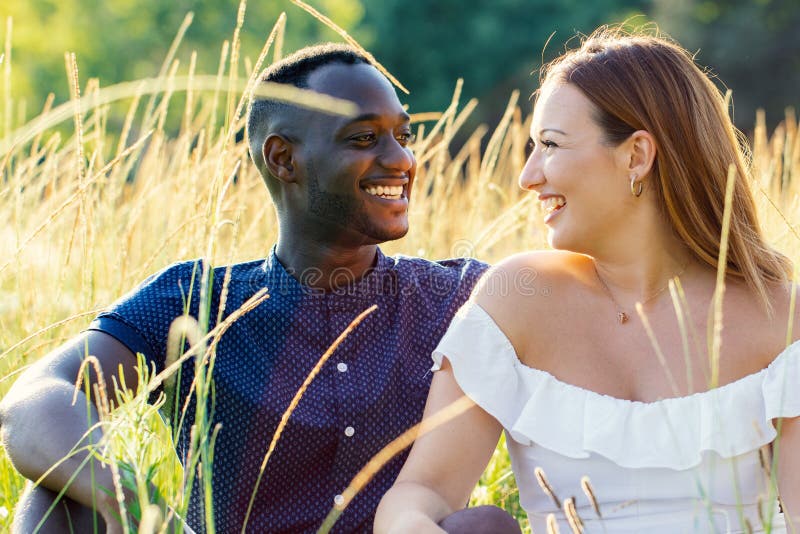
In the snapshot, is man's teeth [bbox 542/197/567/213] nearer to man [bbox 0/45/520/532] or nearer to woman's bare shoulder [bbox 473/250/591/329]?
woman's bare shoulder [bbox 473/250/591/329]

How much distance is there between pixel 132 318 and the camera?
90.0 inches

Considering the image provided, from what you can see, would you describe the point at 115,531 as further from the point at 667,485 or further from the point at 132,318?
the point at 667,485

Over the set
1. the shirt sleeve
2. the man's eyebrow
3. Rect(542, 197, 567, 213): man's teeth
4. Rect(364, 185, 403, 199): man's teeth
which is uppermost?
the man's eyebrow

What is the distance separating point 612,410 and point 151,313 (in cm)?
105

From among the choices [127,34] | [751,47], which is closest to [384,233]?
[127,34]

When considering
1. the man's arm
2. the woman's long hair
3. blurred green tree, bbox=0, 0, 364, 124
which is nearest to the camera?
the man's arm

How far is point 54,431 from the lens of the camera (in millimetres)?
1855

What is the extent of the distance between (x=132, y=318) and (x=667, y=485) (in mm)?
1214

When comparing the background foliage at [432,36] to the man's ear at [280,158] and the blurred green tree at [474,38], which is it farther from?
the man's ear at [280,158]

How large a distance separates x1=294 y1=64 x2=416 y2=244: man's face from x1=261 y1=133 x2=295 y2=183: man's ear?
0.12 ft

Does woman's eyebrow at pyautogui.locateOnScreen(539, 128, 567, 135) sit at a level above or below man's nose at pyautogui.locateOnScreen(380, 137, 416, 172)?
above

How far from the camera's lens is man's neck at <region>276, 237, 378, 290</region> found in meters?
2.48

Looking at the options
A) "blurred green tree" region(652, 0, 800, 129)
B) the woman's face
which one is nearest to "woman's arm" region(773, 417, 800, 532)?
the woman's face

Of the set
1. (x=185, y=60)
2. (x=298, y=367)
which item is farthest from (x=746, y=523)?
(x=185, y=60)
